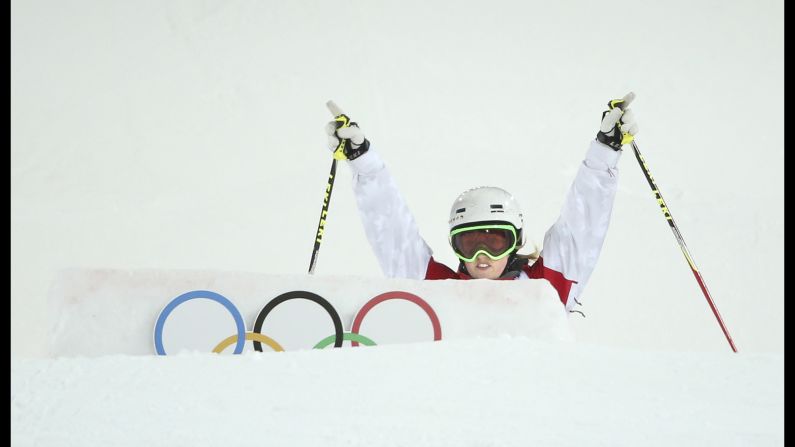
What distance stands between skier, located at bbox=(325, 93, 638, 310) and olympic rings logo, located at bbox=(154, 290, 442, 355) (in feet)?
2.50

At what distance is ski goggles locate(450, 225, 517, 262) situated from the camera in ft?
7.07

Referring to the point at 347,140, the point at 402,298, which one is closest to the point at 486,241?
the point at 347,140

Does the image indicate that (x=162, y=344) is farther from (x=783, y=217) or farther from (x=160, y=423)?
(x=783, y=217)

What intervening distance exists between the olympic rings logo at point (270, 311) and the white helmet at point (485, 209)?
0.83m

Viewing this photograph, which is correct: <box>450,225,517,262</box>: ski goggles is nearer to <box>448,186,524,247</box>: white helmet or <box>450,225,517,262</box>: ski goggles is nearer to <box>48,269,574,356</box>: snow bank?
<box>448,186,524,247</box>: white helmet

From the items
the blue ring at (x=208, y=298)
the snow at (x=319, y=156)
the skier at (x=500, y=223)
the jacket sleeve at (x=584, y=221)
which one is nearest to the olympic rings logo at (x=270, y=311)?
the blue ring at (x=208, y=298)

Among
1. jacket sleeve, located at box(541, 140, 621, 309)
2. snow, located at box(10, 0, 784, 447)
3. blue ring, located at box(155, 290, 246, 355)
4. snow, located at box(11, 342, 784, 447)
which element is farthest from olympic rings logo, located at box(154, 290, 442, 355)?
snow, located at box(10, 0, 784, 447)

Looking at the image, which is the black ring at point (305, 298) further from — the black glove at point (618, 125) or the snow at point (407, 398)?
the black glove at point (618, 125)

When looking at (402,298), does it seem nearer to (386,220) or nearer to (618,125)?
(386,220)

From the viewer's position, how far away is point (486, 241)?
7.11 ft

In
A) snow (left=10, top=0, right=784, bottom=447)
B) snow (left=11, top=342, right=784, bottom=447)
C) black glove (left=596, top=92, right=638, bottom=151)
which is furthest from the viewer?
snow (left=10, top=0, right=784, bottom=447)

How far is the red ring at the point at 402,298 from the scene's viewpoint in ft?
4.58

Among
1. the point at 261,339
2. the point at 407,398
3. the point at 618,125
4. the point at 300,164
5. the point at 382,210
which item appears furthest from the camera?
the point at 300,164

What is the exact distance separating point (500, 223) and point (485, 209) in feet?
0.18
